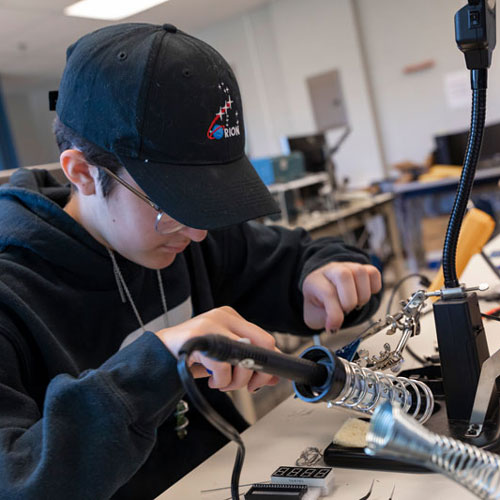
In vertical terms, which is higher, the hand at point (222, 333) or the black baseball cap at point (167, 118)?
the black baseball cap at point (167, 118)

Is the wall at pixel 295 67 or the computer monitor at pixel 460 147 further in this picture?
the wall at pixel 295 67

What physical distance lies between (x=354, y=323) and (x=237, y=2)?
603 cm

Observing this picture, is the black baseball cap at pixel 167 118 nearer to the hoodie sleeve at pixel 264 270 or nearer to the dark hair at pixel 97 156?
the dark hair at pixel 97 156

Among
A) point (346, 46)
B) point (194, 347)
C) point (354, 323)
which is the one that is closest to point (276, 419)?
point (354, 323)

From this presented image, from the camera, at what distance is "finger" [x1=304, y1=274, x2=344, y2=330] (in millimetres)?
1018

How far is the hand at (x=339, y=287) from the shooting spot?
1013mm

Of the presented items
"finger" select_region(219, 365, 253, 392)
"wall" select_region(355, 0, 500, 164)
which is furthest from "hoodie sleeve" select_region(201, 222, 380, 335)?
"wall" select_region(355, 0, 500, 164)

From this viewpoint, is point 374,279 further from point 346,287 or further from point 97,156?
point 97,156

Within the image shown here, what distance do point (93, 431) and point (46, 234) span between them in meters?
0.41

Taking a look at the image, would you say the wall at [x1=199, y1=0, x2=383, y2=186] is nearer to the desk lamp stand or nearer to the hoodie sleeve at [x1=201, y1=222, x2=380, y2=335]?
the hoodie sleeve at [x1=201, y1=222, x2=380, y2=335]

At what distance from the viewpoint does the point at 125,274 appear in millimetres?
1033

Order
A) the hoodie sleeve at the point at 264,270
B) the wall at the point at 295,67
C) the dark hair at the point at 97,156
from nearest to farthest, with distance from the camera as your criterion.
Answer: the dark hair at the point at 97,156 → the hoodie sleeve at the point at 264,270 → the wall at the point at 295,67

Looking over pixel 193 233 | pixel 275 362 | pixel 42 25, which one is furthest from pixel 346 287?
pixel 42 25

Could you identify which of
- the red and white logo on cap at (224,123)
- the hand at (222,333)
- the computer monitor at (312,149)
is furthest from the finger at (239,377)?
the computer monitor at (312,149)
